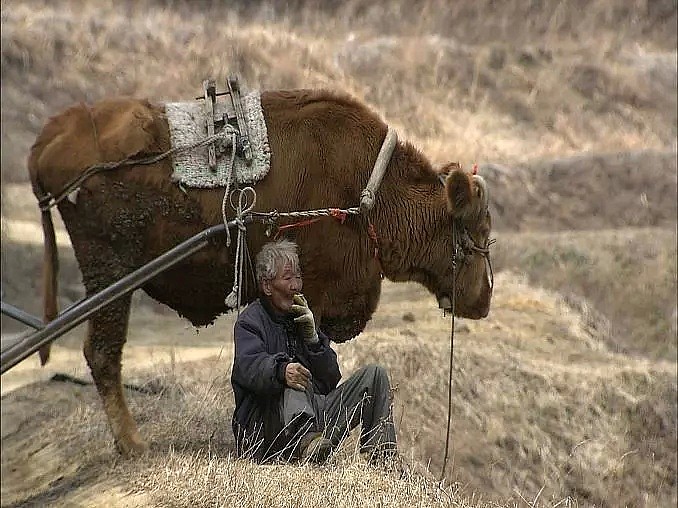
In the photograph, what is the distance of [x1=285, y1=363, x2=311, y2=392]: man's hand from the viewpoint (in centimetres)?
456

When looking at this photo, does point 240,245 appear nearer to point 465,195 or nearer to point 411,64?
point 465,195

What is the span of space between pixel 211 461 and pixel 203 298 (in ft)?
4.03

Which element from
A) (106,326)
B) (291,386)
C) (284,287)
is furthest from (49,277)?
(291,386)

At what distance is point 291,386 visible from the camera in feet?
15.0

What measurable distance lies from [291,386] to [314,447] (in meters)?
0.37

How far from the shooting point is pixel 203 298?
5719 mm

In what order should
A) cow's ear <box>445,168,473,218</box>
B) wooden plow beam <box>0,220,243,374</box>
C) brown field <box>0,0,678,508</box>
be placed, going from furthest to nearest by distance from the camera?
1. brown field <box>0,0,678,508</box>
2. cow's ear <box>445,168,473,218</box>
3. wooden plow beam <box>0,220,243,374</box>

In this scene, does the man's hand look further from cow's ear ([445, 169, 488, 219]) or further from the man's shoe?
cow's ear ([445, 169, 488, 219])

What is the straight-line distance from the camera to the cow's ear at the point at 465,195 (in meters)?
5.52

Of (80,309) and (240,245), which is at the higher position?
(240,245)

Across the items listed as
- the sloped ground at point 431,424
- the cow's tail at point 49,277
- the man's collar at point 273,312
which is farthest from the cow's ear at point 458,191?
the cow's tail at point 49,277

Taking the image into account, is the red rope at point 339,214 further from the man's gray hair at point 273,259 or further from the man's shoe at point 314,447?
the man's shoe at point 314,447

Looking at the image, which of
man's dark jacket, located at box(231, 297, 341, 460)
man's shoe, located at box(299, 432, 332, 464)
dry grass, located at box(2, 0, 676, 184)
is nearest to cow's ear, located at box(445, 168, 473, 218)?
man's dark jacket, located at box(231, 297, 341, 460)

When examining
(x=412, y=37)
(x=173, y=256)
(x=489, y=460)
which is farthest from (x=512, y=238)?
(x=173, y=256)
